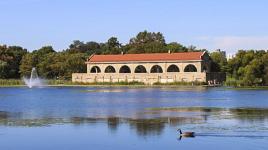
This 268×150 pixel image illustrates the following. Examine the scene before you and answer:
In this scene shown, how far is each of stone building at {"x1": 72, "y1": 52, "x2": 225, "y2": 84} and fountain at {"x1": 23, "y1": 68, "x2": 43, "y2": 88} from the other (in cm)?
865

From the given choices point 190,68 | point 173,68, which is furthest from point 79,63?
point 190,68

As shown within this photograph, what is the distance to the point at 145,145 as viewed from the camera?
76.8 feet

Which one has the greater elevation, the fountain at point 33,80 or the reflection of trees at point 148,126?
the fountain at point 33,80

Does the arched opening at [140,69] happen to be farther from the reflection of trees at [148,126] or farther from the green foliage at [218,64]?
the reflection of trees at [148,126]

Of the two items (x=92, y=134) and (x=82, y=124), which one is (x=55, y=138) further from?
(x=82, y=124)

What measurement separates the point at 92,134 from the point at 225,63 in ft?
275

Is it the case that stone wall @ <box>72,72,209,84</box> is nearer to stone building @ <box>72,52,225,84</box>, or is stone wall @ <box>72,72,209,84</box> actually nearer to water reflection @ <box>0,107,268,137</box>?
stone building @ <box>72,52,225,84</box>

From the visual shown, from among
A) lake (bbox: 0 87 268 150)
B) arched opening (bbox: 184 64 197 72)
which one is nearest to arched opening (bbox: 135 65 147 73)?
arched opening (bbox: 184 64 197 72)

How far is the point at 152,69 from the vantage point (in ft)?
357

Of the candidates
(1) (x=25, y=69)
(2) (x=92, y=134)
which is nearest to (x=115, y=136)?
(2) (x=92, y=134)

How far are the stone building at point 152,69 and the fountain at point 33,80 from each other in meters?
8.65

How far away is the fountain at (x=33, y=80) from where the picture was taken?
11452 cm

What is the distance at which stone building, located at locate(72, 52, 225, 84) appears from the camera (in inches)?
3949

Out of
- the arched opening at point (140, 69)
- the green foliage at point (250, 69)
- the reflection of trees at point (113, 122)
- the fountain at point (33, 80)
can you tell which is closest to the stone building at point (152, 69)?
the arched opening at point (140, 69)
